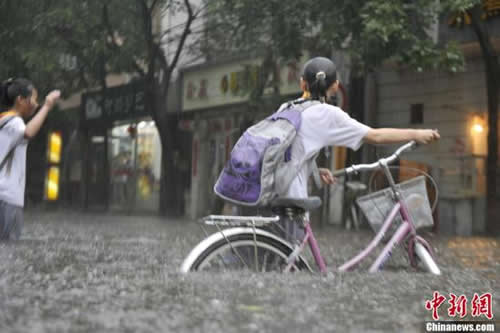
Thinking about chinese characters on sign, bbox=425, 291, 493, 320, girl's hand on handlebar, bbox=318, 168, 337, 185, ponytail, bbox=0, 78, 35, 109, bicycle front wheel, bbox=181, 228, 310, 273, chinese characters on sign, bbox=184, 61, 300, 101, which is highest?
chinese characters on sign, bbox=184, 61, 300, 101

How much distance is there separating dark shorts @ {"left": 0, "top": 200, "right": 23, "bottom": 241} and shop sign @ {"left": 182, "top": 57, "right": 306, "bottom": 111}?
12.6 metres

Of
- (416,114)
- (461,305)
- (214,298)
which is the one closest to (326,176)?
(461,305)

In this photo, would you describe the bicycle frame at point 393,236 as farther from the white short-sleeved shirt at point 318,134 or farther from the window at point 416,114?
the window at point 416,114

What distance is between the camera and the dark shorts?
799 cm

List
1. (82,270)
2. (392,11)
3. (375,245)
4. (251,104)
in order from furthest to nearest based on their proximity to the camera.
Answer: (251,104) < (392,11) < (82,270) < (375,245)

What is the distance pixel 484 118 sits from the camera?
692 inches

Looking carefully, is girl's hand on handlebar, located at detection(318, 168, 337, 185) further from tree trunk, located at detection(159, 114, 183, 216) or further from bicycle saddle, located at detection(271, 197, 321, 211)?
tree trunk, located at detection(159, 114, 183, 216)

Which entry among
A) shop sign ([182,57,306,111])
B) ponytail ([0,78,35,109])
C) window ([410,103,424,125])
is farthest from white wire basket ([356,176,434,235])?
shop sign ([182,57,306,111])

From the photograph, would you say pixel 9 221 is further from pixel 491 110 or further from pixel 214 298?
pixel 491 110

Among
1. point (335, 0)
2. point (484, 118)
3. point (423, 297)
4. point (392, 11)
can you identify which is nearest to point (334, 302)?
point (423, 297)

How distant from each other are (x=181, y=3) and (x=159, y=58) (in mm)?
1544

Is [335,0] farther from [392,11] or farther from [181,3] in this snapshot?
[181,3]

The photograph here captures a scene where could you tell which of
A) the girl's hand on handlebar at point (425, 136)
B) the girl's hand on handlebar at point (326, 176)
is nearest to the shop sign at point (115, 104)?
the girl's hand on handlebar at point (326, 176)

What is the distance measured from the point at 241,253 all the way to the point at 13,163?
3967 mm
